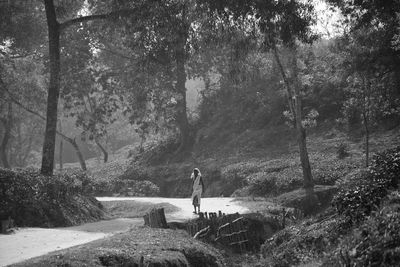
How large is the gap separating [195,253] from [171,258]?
172cm

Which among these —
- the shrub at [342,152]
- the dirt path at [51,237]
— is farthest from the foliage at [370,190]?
the shrub at [342,152]

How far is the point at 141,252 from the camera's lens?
38.9 ft

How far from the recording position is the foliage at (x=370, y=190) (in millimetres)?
9648

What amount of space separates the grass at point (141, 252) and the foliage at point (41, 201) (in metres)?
4.40

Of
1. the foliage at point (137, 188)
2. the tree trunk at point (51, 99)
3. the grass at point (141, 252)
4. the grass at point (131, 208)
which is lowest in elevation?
the grass at point (141, 252)

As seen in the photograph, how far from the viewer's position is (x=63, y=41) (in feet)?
97.8

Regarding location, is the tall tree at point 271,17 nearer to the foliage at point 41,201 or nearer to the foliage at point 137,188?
the foliage at point 41,201

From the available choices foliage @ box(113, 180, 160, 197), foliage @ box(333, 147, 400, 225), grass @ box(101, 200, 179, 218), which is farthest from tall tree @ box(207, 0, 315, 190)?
foliage @ box(113, 180, 160, 197)

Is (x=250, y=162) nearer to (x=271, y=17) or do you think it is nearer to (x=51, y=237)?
(x=271, y=17)

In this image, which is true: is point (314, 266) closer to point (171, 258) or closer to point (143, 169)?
point (171, 258)

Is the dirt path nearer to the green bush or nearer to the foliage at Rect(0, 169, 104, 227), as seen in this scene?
the foliage at Rect(0, 169, 104, 227)

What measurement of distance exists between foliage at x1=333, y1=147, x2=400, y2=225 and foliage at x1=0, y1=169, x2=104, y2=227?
10.7 m

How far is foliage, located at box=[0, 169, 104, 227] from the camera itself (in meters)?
16.8

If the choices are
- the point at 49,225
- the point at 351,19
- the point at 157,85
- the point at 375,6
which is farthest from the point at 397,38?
the point at 49,225
